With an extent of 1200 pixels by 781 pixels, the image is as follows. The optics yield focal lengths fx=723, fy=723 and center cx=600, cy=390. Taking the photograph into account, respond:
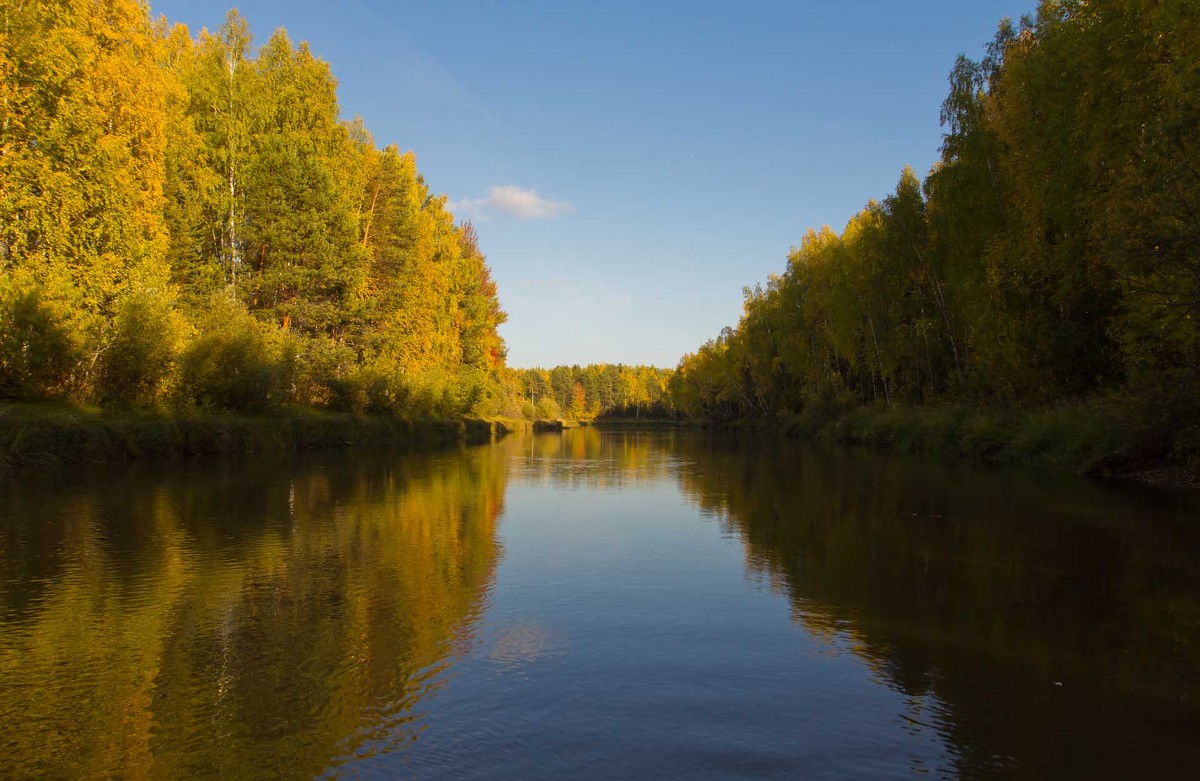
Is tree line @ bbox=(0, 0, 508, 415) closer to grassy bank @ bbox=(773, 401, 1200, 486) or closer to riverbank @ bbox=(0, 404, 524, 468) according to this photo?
riverbank @ bbox=(0, 404, 524, 468)

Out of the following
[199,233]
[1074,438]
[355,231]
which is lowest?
[1074,438]

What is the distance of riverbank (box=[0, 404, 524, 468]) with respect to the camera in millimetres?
18219

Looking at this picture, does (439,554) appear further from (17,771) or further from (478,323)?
(478,323)

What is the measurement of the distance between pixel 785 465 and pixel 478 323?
36093 millimetres

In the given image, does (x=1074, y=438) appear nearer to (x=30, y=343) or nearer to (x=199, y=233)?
(x=30, y=343)

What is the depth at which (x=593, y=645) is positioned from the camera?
19.4 feet

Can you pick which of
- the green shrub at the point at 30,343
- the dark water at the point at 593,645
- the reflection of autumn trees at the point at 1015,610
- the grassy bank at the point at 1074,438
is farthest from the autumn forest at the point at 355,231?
the dark water at the point at 593,645

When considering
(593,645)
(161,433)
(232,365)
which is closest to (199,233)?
(232,365)

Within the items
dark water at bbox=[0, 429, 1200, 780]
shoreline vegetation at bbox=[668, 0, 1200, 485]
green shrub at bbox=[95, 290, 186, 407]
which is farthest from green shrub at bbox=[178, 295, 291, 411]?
shoreline vegetation at bbox=[668, 0, 1200, 485]

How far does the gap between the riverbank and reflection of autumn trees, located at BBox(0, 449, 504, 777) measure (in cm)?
643

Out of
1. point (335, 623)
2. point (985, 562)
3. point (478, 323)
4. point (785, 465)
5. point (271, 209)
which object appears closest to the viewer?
point (335, 623)

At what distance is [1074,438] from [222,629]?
72.3 ft

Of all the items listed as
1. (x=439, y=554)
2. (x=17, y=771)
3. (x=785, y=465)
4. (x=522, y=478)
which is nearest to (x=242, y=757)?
(x=17, y=771)

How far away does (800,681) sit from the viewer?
5.17 metres
